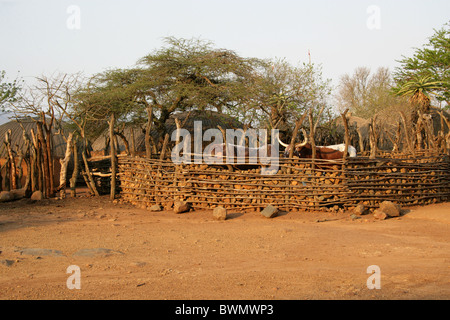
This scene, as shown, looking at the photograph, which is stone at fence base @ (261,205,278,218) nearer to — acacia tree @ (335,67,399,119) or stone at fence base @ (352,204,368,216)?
stone at fence base @ (352,204,368,216)

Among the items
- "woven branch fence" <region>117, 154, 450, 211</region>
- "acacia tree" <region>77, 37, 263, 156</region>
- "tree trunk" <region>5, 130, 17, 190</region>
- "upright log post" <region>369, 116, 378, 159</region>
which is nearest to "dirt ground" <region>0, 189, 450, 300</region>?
"woven branch fence" <region>117, 154, 450, 211</region>

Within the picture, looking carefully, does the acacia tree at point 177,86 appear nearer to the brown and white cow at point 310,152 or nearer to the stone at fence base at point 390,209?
the brown and white cow at point 310,152

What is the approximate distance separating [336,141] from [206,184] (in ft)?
21.0

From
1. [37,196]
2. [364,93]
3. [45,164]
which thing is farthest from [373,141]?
[364,93]

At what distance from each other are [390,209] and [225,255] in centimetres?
414

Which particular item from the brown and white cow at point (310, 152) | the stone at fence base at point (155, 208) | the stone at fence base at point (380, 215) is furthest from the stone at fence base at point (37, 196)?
the stone at fence base at point (380, 215)

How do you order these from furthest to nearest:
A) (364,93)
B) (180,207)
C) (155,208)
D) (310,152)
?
(364,93) → (310,152) → (155,208) → (180,207)

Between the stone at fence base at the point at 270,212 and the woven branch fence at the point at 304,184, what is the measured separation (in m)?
0.45

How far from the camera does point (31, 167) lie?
11.0 metres

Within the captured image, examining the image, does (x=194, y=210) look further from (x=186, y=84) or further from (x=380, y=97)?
(x=380, y=97)

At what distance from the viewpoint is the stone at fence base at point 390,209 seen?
8.31 meters

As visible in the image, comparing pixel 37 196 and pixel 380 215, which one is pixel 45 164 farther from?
pixel 380 215

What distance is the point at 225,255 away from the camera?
5.57 m

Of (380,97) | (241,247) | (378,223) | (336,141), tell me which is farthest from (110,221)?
(380,97)
